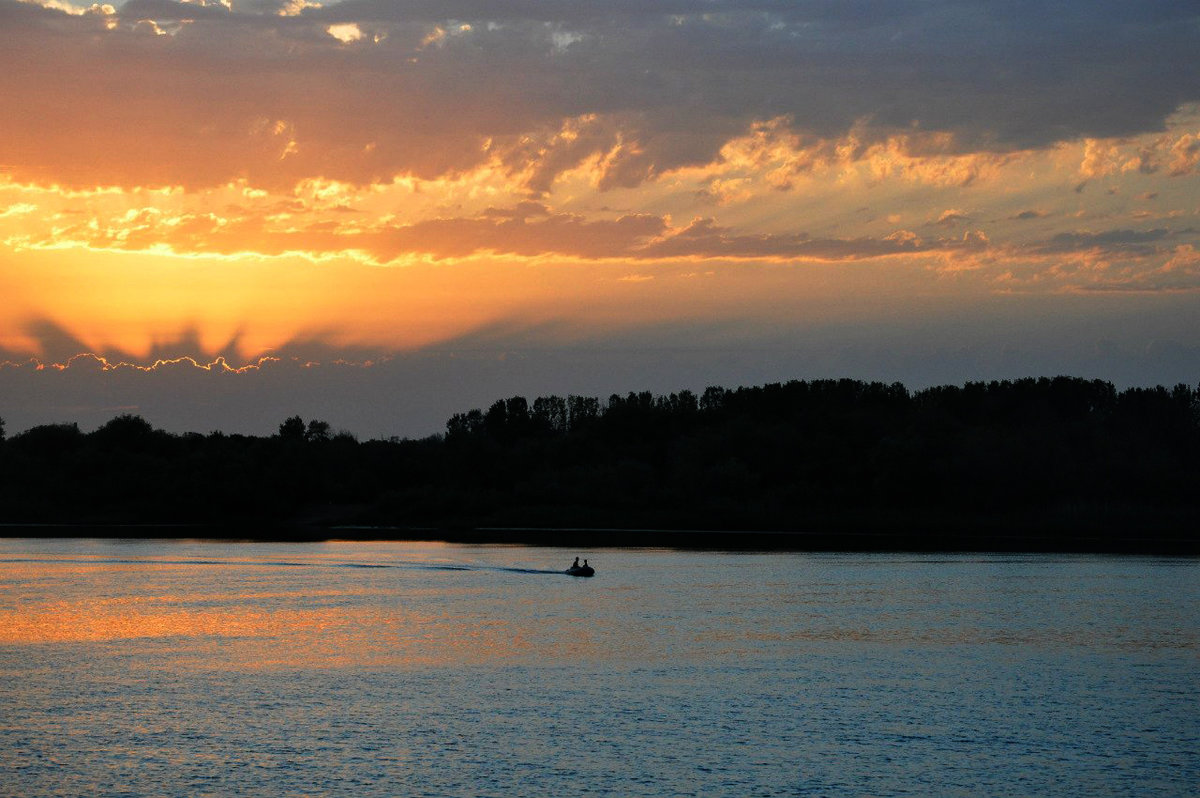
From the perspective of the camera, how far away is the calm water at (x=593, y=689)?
2352 centimetres

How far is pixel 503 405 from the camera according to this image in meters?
158

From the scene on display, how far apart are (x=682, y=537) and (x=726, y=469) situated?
8610 millimetres

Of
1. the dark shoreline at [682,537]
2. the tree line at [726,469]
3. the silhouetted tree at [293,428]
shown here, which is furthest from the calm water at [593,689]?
the silhouetted tree at [293,428]

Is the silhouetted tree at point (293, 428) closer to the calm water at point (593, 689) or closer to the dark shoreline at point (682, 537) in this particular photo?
the dark shoreline at point (682, 537)

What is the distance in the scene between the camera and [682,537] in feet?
362

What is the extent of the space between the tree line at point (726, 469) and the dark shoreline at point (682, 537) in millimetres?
1404

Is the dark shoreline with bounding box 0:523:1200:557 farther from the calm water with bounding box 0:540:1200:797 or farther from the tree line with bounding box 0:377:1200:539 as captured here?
the calm water with bounding box 0:540:1200:797

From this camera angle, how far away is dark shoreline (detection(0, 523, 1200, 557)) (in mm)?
96000

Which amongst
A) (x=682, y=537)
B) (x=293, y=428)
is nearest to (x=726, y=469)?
(x=682, y=537)

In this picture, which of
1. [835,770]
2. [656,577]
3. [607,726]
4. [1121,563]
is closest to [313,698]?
[607,726]

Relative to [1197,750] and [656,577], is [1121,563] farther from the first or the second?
[1197,750]

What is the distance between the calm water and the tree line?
43.9 metres

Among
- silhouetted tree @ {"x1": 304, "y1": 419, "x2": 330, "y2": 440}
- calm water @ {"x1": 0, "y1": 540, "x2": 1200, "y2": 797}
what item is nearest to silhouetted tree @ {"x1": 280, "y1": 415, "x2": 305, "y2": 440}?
silhouetted tree @ {"x1": 304, "y1": 419, "x2": 330, "y2": 440}

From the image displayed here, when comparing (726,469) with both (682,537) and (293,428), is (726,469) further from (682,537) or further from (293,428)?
(293,428)
